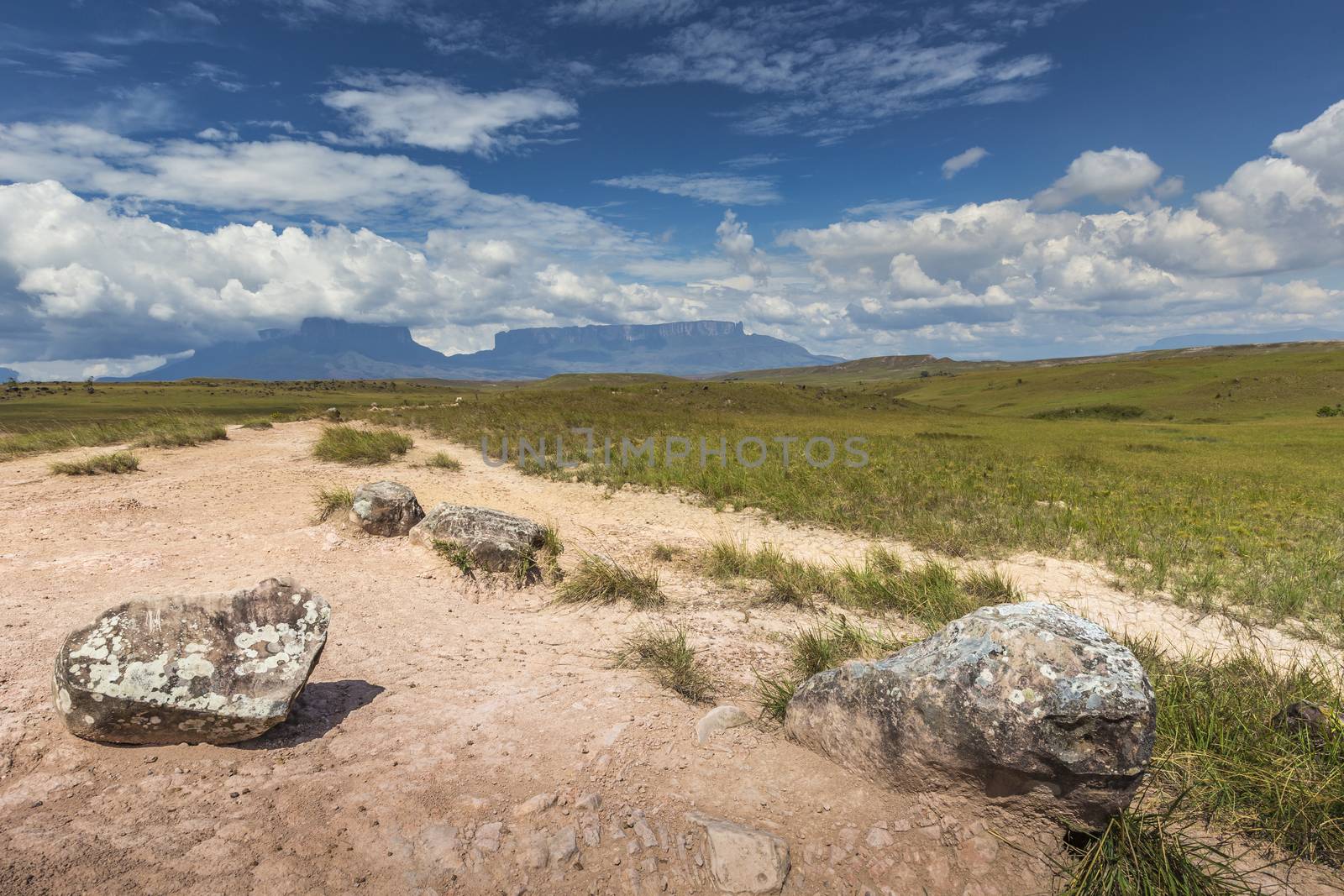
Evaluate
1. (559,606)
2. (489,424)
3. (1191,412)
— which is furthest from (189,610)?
(1191,412)

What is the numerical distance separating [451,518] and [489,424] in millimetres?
15557

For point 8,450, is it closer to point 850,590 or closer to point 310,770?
point 310,770

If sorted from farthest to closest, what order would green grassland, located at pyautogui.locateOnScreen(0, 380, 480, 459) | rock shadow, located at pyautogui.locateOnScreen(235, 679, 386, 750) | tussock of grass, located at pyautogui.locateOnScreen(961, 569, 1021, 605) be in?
green grassland, located at pyautogui.locateOnScreen(0, 380, 480, 459), tussock of grass, located at pyautogui.locateOnScreen(961, 569, 1021, 605), rock shadow, located at pyautogui.locateOnScreen(235, 679, 386, 750)

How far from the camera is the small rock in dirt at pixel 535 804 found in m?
3.49

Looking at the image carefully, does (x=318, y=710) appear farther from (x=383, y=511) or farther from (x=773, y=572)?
(x=773, y=572)

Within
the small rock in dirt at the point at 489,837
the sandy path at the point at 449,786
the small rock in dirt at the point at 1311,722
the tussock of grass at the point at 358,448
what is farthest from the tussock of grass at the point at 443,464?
the small rock in dirt at the point at 1311,722

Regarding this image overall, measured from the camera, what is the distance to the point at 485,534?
28.1 feet

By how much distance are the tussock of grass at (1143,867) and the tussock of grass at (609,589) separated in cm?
510

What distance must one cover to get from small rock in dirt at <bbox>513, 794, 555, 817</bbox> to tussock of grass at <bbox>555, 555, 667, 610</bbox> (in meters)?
3.92

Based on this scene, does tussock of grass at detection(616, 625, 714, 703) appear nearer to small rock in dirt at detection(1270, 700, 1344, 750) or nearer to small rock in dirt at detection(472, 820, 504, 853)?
small rock in dirt at detection(472, 820, 504, 853)

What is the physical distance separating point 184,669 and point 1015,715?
516 centimetres

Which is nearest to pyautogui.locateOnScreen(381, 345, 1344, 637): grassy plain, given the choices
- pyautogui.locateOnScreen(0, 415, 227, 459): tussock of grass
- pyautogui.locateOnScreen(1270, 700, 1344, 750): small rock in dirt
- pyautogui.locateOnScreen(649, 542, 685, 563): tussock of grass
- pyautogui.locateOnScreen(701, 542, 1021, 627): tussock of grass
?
pyautogui.locateOnScreen(701, 542, 1021, 627): tussock of grass

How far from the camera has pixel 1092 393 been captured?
69.5m

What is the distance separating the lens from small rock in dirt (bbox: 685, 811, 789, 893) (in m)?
3.12
